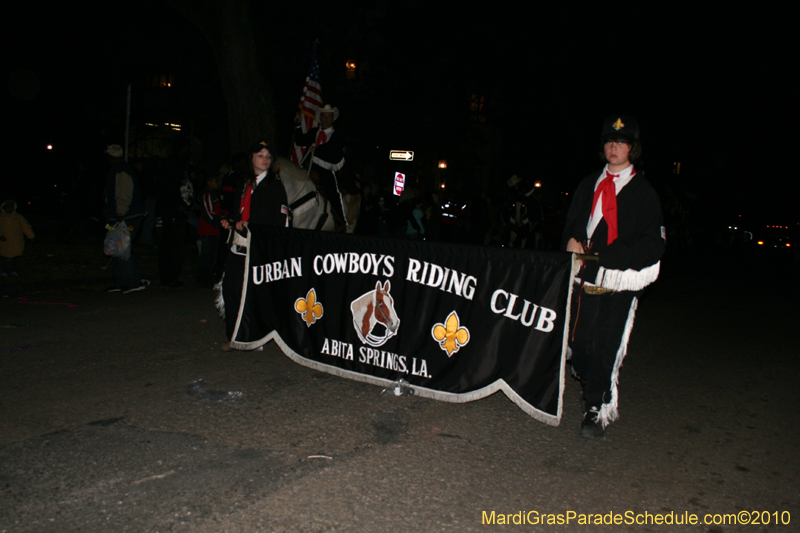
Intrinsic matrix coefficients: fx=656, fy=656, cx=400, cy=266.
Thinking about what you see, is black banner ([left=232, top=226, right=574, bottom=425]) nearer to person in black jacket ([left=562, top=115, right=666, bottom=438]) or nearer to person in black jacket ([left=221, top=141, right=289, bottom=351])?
person in black jacket ([left=221, top=141, right=289, bottom=351])

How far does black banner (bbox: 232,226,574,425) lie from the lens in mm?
4281

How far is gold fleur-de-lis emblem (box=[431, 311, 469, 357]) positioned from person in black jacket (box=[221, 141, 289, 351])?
2057 mm

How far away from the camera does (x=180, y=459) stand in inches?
146

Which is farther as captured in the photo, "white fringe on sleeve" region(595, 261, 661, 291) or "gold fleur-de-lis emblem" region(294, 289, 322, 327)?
"gold fleur-de-lis emblem" region(294, 289, 322, 327)

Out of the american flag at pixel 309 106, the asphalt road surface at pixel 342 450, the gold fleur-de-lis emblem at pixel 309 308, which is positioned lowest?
the asphalt road surface at pixel 342 450

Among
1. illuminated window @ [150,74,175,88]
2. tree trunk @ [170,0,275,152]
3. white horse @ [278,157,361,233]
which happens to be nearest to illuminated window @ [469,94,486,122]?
illuminated window @ [150,74,175,88]

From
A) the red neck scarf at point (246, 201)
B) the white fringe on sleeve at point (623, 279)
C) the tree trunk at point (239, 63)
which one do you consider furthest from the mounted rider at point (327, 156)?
the white fringe on sleeve at point (623, 279)

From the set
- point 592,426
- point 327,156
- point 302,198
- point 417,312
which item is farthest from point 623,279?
point 327,156

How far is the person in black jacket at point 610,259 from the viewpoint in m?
4.21

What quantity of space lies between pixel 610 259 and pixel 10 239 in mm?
9379

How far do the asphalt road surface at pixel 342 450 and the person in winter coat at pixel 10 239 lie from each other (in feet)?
12.6

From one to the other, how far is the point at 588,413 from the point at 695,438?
2.59 ft

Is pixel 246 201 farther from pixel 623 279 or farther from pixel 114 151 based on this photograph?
pixel 114 151

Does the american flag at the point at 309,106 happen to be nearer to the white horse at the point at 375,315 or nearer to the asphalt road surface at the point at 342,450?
the asphalt road surface at the point at 342,450
